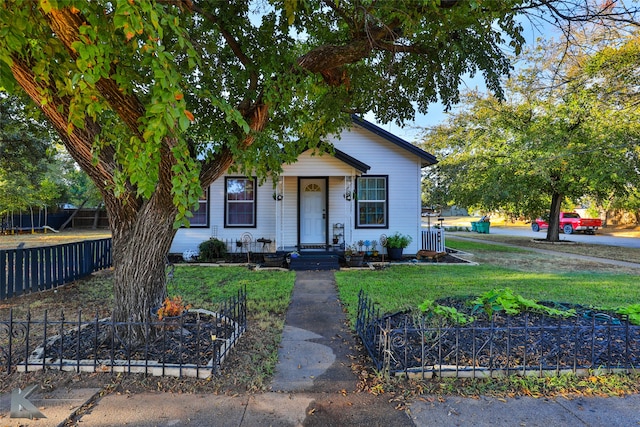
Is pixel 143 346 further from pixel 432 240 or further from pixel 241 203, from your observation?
pixel 432 240

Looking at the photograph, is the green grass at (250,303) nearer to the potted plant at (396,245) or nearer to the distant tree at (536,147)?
the potted plant at (396,245)

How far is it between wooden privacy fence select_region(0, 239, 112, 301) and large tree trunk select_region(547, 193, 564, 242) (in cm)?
2199

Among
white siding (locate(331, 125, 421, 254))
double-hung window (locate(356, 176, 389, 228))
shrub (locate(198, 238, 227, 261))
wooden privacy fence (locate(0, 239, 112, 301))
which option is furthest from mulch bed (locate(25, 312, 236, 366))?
white siding (locate(331, 125, 421, 254))

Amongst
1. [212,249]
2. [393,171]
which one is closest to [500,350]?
[393,171]

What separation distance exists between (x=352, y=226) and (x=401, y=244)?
1832 mm

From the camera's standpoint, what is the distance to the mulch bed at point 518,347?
11.5ft

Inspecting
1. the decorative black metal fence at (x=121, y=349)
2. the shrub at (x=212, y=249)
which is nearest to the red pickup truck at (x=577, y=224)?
the shrub at (x=212, y=249)

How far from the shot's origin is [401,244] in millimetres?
11805

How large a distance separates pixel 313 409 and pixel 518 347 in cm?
257

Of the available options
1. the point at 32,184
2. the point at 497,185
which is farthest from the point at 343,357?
the point at 32,184

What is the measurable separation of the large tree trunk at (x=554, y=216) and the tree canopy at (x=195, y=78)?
664 inches

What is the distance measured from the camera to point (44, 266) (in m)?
7.29

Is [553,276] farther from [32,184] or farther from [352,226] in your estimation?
[32,184]

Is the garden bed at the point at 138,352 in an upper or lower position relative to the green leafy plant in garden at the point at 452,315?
lower
